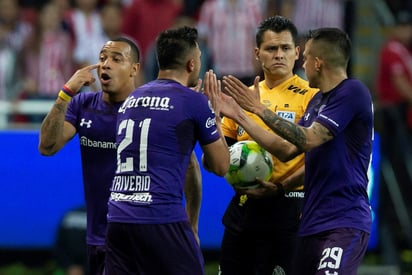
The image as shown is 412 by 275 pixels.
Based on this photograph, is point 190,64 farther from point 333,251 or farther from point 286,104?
point 333,251

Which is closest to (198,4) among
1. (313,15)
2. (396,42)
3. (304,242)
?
(313,15)

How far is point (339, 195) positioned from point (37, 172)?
674 cm

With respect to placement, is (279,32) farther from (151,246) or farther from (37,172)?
(37,172)

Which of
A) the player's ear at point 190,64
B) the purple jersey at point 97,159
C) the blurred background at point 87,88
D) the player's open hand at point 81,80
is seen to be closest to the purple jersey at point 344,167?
the player's ear at point 190,64

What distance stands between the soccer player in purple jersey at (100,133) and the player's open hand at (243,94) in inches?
31.0

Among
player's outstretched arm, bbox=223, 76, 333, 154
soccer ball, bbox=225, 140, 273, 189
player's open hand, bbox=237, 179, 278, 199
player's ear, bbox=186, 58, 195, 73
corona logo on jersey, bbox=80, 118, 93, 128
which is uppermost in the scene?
player's ear, bbox=186, 58, 195, 73

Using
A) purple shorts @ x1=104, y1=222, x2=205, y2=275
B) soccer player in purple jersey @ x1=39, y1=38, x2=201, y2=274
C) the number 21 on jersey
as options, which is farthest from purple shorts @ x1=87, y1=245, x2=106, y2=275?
the number 21 on jersey

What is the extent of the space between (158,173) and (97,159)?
115cm

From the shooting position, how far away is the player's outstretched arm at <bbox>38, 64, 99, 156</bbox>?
8688 millimetres

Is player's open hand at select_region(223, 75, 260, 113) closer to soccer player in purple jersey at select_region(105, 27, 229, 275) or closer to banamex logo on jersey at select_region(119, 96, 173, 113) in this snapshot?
soccer player in purple jersey at select_region(105, 27, 229, 275)

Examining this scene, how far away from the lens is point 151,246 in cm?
782

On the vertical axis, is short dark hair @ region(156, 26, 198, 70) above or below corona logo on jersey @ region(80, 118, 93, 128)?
Result: above

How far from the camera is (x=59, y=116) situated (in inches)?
342

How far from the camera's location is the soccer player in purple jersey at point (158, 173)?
25.8 feet
